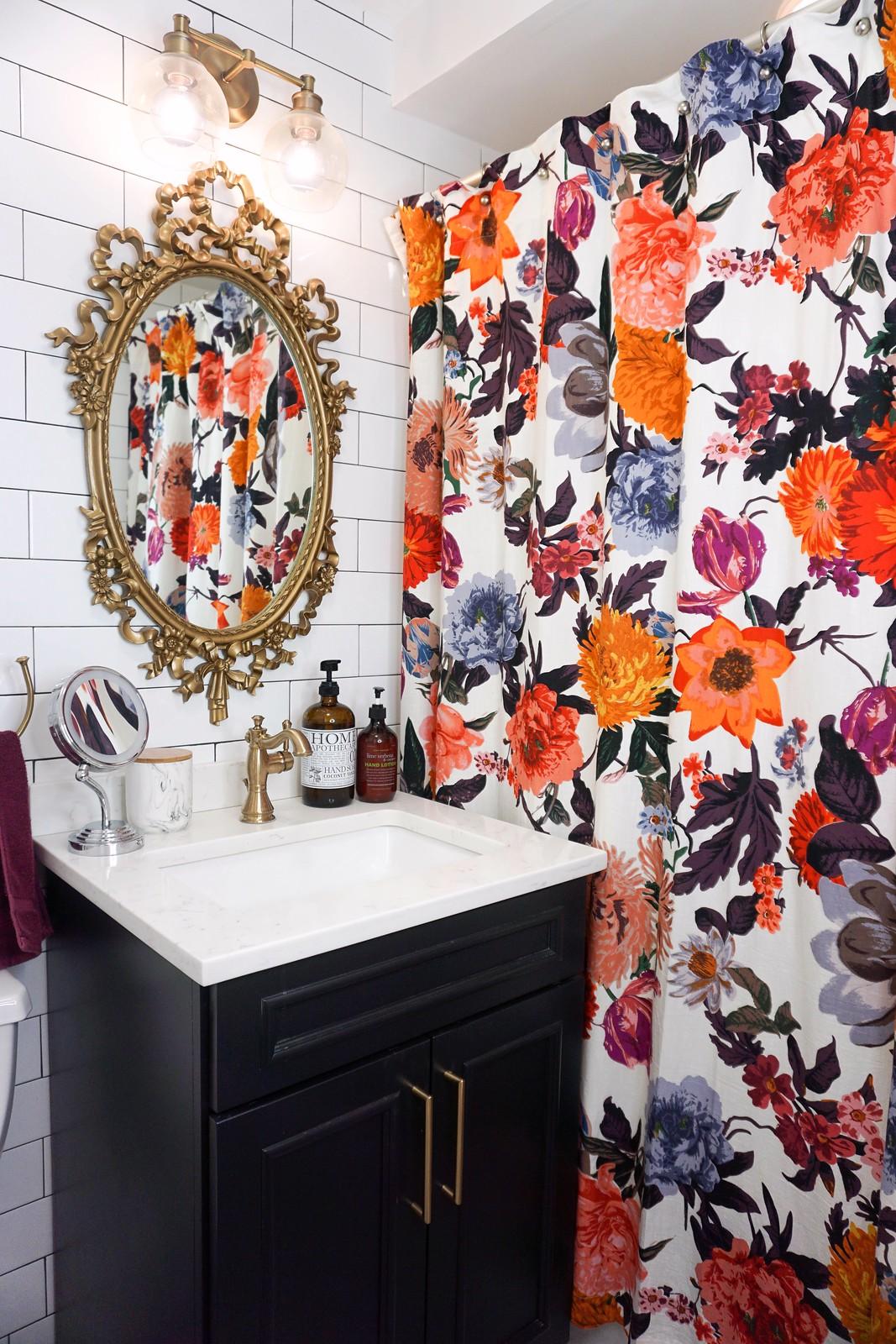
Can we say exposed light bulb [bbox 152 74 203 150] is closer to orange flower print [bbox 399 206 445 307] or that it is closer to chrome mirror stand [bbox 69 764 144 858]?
orange flower print [bbox 399 206 445 307]

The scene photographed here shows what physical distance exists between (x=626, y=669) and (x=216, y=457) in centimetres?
82

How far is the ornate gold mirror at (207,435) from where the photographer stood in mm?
1438

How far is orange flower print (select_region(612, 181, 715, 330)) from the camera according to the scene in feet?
4.48

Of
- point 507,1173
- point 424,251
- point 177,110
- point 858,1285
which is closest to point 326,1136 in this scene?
point 507,1173

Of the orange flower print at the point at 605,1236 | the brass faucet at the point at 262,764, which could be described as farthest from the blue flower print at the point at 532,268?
the orange flower print at the point at 605,1236

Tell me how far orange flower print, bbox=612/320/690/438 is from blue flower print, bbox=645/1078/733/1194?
1031 millimetres

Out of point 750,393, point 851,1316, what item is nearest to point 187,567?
point 750,393

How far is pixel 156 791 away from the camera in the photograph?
1440mm

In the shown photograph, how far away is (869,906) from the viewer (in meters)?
1.17

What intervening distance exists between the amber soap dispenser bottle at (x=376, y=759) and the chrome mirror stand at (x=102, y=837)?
48 centimetres

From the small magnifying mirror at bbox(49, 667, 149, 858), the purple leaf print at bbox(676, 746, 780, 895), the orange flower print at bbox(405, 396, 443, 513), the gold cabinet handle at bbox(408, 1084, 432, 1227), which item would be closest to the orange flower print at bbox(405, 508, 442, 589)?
the orange flower print at bbox(405, 396, 443, 513)

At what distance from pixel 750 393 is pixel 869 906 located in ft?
2.41

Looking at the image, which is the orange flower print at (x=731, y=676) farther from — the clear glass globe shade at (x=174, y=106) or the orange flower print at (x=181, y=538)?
the clear glass globe shade at (x=174, y=106)

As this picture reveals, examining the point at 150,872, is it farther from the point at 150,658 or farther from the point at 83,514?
the point at 83,514
